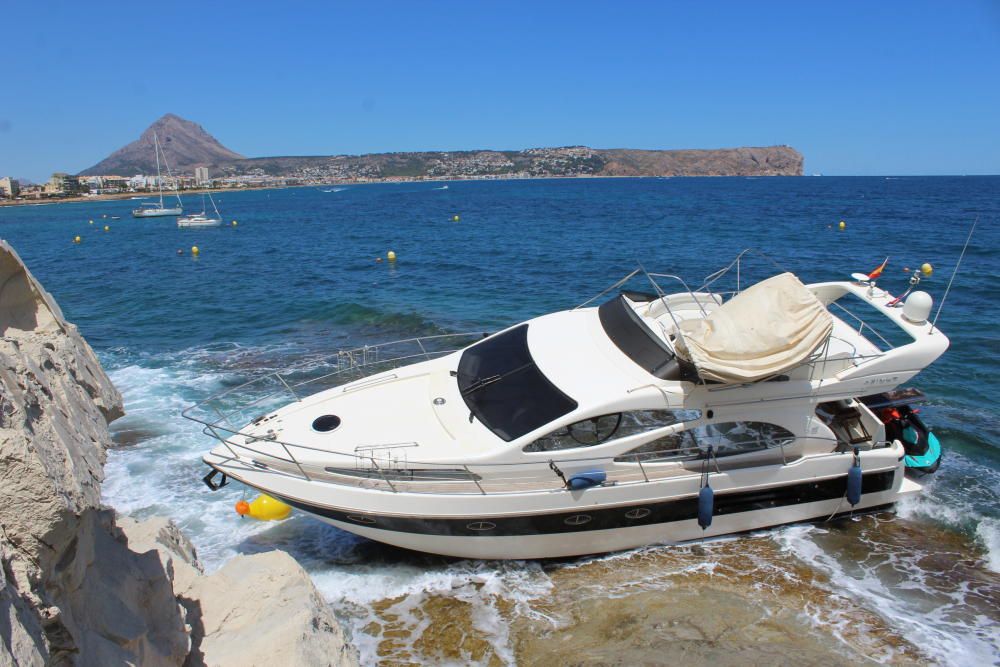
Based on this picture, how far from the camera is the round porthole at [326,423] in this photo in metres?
8.70

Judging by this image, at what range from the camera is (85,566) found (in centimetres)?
355

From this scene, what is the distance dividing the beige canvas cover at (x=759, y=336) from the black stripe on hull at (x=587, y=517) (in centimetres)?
191

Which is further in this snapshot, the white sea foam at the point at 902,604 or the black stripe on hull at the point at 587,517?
the black stripe on hull at the point at 587,517

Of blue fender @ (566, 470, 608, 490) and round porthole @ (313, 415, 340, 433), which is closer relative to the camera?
blue fender @ (566, 470, 608, 490)

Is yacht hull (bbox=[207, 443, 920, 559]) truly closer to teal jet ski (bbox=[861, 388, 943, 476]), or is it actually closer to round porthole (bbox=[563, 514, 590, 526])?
round porthole (bbox=[563, 514, 590, 526])

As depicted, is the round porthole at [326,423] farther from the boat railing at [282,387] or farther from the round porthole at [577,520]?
the round porthole at [577,520]

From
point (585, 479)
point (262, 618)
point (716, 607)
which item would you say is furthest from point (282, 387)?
point (716, 607)

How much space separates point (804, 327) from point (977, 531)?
4669 millimetres

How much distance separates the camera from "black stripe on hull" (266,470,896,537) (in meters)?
7.79

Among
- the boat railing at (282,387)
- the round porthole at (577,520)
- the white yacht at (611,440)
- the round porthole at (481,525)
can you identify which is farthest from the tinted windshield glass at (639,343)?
the boat railing at (282,387)

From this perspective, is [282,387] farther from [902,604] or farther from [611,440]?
[902,604]

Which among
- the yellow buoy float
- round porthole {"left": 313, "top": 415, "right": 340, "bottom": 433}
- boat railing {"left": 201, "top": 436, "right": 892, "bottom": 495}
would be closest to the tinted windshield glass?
boat railing {"left": 201, "top": 436, "right": 892, "bottom": 495}

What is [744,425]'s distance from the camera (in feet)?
32.0

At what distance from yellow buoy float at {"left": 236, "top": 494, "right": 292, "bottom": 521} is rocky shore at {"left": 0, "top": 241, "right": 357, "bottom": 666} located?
2.16m
